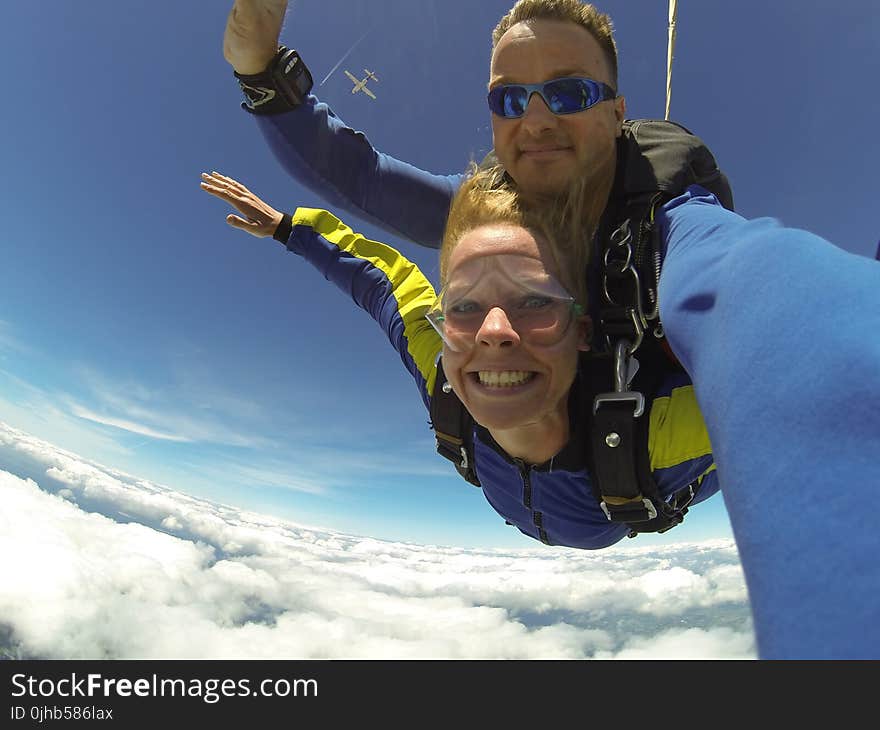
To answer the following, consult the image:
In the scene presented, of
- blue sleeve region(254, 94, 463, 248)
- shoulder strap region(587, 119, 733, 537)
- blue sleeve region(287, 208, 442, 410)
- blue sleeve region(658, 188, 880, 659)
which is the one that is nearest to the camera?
blue sleeve region(658, 188, 880, 659)

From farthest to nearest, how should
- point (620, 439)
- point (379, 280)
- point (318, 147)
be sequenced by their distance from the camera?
1. point (379, 280)
2. point (318, 147)
3. point (620, 439)

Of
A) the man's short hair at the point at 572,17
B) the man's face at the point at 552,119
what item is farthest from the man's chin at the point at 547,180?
the man's short hair at the point at 572,17

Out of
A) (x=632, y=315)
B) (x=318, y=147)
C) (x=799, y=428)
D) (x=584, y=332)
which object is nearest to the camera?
(x=799, y=428)

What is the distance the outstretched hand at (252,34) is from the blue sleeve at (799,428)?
5.72 feet

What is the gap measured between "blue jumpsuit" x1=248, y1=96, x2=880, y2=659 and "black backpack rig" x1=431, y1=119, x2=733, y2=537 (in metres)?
0.39

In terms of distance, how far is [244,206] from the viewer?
2.54 meters

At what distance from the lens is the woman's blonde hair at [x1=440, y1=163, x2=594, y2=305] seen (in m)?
1.43

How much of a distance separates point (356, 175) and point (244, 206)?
952mm

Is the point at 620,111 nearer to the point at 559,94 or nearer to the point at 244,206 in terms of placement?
the point at 559,94

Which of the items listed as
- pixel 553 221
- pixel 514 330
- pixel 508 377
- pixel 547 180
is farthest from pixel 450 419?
pixel 547 180

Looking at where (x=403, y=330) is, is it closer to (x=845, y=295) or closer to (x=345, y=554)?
(x=845, y=295)

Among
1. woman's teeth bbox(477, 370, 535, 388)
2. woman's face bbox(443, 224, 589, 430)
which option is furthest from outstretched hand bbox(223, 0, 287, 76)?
woman's teeth bbox(477, 370, 535, 388)

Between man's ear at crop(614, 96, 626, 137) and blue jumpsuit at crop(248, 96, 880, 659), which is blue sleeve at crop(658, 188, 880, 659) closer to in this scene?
blue jumpsuit at crop(248, 96, 880, 659)
